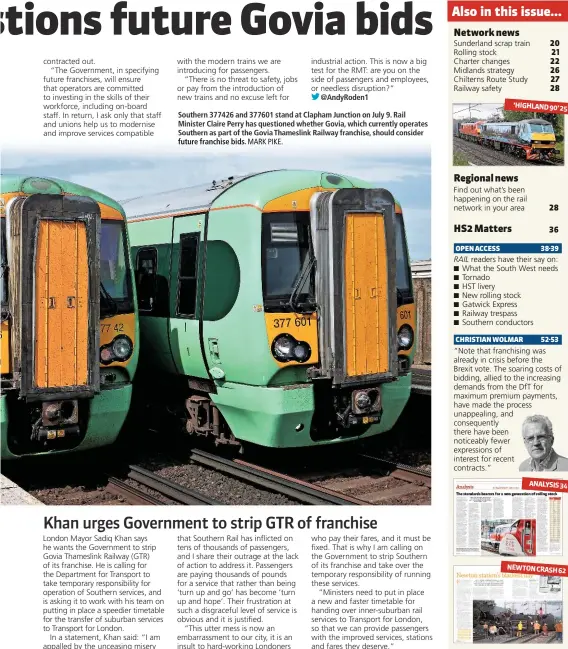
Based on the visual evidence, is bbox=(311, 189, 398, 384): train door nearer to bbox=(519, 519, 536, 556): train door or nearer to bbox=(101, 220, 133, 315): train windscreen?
bbox=(101, 220, 133, 315): train windscreen

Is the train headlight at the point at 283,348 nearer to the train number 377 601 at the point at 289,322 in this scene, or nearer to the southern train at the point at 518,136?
the train number 377 601 at the point at 289,322

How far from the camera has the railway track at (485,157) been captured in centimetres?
757

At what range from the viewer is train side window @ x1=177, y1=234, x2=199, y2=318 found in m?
9.49

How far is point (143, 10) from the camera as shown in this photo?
7.68 metres

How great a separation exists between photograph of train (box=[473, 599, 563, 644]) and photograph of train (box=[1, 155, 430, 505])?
5.51 feet

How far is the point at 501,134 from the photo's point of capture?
7.46 metres

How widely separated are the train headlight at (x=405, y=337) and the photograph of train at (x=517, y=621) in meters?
3.10

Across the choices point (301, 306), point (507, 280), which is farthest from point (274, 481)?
point (507, 280)

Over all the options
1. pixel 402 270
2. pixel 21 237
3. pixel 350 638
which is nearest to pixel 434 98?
pixel 402 270

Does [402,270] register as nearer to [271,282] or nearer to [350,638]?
[271,282]

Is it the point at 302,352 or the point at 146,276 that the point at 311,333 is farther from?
the point at 146,276

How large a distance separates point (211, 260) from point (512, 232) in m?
3.26

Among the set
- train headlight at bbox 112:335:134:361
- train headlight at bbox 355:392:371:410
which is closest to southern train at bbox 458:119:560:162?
train headlight at bbox 355:392:371:410

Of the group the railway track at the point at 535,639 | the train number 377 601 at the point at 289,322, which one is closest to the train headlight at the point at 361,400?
the train number 377 601 at the point at 289,322
